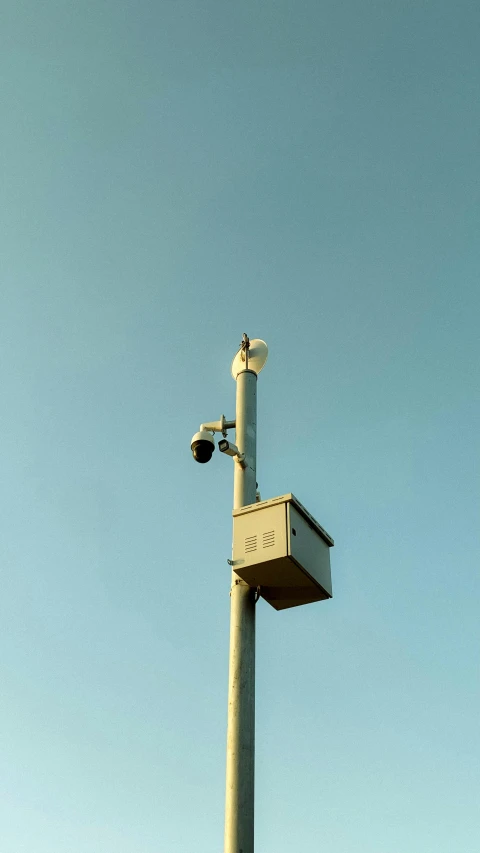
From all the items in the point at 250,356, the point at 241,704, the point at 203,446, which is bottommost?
the point at 241,704

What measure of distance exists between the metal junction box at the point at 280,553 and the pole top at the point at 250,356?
145 centimetres

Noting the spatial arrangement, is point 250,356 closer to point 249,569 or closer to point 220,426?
point 220,426

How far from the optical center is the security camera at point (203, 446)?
5.85 meters

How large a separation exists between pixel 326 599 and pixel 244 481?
3.51 feet

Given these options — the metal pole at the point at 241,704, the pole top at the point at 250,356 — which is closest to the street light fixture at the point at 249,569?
the metal pole at the point at 241,704

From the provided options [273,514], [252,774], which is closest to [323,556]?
[273,514]

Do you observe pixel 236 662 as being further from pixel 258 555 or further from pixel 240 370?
pixel 240 370

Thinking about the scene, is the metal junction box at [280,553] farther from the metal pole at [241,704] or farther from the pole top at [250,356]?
the pole top at [250,356]

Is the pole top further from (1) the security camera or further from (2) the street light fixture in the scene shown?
(1) the security camera

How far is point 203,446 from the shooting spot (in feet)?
19.2

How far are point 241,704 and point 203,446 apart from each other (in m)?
1.92

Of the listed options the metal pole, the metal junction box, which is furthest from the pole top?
the metal junction box

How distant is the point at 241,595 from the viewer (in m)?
5.32

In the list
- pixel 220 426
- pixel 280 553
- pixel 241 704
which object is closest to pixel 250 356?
pixel 220 426
